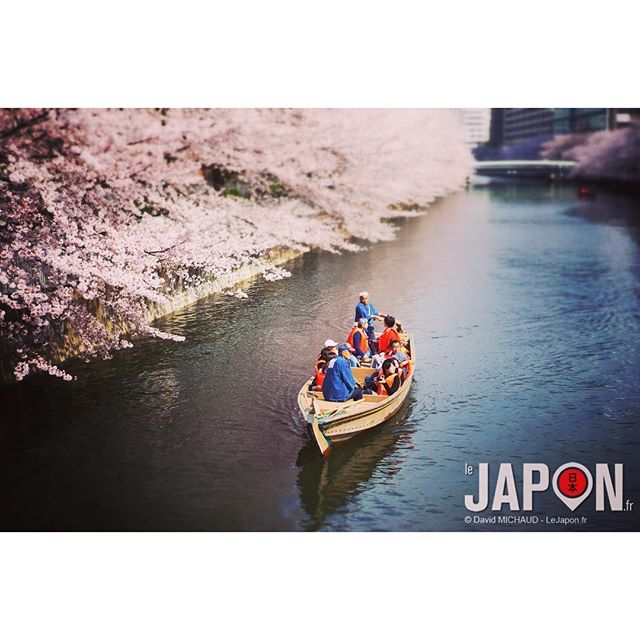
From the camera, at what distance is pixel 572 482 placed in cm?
737

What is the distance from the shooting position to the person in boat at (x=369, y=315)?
8891 millimetres

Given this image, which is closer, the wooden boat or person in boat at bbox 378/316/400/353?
the wooden boat

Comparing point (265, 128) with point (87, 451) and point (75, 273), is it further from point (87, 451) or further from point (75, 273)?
point (87, 451)

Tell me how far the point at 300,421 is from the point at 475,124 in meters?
4.30

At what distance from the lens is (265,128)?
9055mm

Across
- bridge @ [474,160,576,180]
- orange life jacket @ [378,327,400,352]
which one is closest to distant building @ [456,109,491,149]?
bridge @ [474,160,576,180]

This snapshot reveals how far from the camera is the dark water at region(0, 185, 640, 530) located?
690 centimetres

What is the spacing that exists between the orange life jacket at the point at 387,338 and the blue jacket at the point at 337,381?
109 centimetres

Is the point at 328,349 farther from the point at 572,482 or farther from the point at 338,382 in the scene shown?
the point at 572,482

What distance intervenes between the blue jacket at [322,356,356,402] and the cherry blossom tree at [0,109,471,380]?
1.75 m

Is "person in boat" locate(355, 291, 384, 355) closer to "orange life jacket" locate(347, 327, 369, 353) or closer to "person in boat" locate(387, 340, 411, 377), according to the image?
"orange life jacket" locate(347, 327, 369, 353)

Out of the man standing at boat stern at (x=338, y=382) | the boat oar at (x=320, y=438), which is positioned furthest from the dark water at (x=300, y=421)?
the man standing at boat stern at (x=338, y=382)

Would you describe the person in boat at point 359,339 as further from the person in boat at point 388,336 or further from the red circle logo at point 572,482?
the red circle logo at point 572,482

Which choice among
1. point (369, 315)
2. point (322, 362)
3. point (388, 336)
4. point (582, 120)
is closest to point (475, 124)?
point (582, 120)
